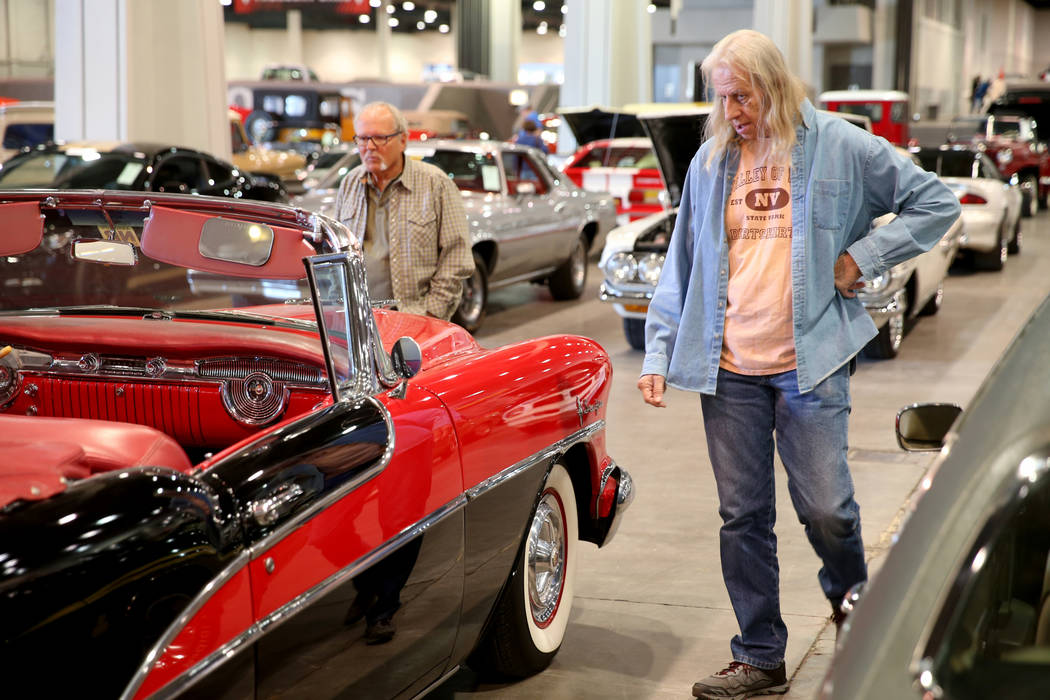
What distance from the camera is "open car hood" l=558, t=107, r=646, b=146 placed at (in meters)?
16.0

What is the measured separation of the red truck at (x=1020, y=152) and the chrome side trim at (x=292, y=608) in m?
18.1

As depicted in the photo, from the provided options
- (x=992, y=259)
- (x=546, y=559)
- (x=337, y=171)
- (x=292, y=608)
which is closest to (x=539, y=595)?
(x=546, y=559)

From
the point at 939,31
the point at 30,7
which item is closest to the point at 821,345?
the point at 30,7

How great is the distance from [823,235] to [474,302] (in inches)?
278

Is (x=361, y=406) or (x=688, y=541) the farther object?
(x=688, y=541)

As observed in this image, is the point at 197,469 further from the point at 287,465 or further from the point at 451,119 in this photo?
the point at 451,119

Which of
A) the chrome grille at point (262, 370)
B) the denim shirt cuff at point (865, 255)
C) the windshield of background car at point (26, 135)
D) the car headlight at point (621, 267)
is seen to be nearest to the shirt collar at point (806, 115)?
the denim shirt cuff at point (865, 255)

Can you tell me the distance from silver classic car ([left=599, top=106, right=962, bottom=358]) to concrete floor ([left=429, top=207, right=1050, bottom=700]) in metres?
0.30

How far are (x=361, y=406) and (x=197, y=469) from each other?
Result: 514 millimetres


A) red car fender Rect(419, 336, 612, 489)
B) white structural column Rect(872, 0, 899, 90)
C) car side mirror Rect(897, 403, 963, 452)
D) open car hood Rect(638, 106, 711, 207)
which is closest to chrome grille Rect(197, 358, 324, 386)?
red car fender Rect(419, 336, 612, 489)

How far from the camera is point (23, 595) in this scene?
1854 millimetres

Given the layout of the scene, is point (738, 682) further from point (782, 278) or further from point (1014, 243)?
point (1014, 243)

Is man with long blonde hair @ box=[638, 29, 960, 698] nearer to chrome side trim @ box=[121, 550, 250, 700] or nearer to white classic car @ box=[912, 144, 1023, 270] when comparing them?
chrome side trim @ box=[121, 550, 250, 700]

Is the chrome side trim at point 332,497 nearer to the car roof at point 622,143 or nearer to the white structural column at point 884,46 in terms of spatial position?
the car roof at point 622,143
